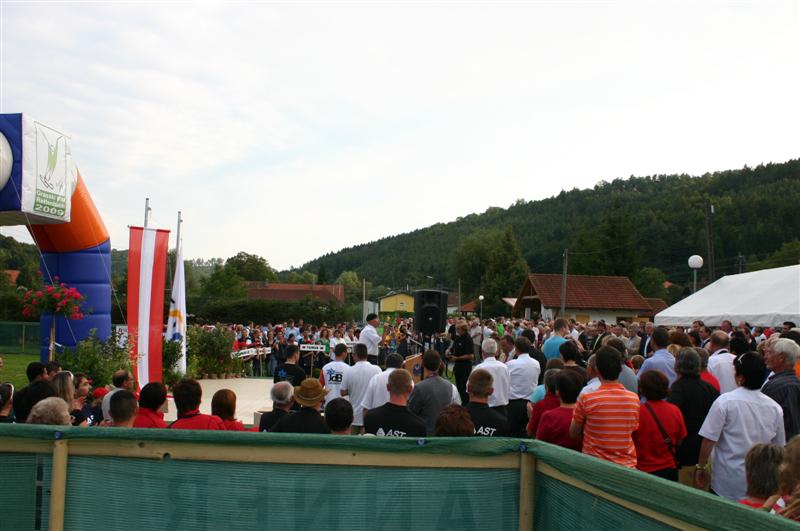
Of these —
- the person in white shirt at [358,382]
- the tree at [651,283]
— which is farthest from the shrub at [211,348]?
the tree at [651,283]

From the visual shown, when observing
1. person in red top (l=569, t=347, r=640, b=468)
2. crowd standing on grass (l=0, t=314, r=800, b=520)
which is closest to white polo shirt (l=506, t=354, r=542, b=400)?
crowd standing on grass (l=0, t=314, r=800, b=520)

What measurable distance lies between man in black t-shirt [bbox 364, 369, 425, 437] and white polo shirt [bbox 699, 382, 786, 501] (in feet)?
6.92

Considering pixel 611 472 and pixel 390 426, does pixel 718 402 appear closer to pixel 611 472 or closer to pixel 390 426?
pixel 390 426

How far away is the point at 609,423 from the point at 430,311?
14.0 m

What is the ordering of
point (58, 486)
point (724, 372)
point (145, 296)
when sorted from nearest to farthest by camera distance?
1. point (58, 486)
2. point (724, 372)
3. point (145, 296)

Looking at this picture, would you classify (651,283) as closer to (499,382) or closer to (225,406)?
(499,382)

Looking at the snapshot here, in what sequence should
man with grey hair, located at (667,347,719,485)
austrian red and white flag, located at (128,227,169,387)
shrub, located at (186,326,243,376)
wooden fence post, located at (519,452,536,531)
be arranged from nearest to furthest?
1. wooden fence post, located at (519,452,536,531)
2. man with grey hair, located at (667,347,719,485)
3. austrian red and white flag, located at (128,227,169,387)
4. shrub, located at (186,326,243,376)

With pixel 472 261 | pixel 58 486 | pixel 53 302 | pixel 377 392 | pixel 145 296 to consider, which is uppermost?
pixel 472 261

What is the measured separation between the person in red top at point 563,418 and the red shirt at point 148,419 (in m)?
2.82

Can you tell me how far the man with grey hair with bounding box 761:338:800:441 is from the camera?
18.1 feet

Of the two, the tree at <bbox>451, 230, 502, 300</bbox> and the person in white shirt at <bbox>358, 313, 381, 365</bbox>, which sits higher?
the tree at <bbox>451, 230, 502, 300</bbox>

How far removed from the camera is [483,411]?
550 cm

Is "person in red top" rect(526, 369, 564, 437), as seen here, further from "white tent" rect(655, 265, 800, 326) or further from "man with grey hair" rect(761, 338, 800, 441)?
"white tent" rect(655, 265, 800, 326)

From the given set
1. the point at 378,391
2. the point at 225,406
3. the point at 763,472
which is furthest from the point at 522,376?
the point at 763,472
